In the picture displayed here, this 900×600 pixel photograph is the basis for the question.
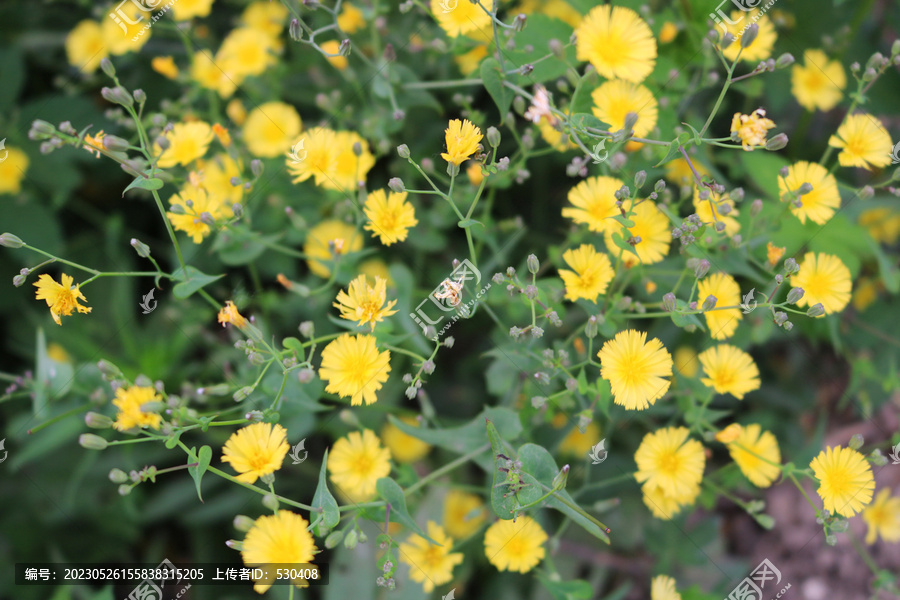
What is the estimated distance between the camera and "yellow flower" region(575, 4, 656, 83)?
65.7 inches

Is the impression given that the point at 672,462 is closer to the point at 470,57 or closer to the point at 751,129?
the point at 751,129

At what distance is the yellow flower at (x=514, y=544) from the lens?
1751 millimetres

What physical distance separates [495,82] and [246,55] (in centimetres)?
109

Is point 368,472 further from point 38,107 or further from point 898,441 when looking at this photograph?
point 38,107

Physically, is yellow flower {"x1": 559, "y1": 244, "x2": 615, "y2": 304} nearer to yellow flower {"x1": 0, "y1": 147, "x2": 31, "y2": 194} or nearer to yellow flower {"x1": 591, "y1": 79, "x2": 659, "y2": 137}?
yellow flower {"x1": 591, "y1": 79, "x2": 659, "y2": 137}

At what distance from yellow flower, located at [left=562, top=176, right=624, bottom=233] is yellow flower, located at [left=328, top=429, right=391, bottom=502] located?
855 mm

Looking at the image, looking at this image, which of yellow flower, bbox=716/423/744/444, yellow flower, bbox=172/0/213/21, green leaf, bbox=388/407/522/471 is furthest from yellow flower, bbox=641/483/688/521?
yellow flower, bbox=172/0/213/21

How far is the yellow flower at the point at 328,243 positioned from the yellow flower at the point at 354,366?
13.3 inches

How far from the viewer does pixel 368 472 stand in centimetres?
176

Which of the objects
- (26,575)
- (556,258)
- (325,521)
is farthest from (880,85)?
(26,575)

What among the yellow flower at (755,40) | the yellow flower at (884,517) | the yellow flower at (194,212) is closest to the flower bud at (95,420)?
the yellow flower at (194,212)

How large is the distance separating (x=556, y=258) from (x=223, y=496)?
5.32 feet

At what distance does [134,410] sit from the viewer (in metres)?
1.53

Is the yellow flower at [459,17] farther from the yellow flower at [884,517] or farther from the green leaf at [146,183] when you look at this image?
the yellow flower at [884,517]
